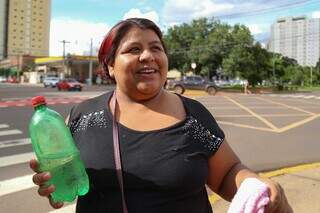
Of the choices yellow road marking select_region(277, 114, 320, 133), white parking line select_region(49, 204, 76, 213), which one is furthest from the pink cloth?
yellow road marking select_region(277, 114, 320, 133)

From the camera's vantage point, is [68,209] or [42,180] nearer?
[42,180]

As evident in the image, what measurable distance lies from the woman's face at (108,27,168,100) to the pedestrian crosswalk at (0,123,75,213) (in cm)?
347

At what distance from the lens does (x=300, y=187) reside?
6.23 meters

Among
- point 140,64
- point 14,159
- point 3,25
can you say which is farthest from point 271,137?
point 3,25

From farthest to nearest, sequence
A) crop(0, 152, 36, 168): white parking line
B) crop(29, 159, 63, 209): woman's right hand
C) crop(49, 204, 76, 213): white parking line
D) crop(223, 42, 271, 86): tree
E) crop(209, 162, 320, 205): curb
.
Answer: crop(223, 42, 271, 86): tree, crop(0, 152, 36, 168): white parking line, crop(209, 162, 320, 205): curb, crop(49, 204, 76, 213): white parking line, crop(29, 159, 63, 209): woman's right hand

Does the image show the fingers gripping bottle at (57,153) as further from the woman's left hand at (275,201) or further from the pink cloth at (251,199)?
the woman's left hand at (275,201)

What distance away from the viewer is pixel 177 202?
2.02 meters

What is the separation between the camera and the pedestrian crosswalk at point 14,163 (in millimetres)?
6266

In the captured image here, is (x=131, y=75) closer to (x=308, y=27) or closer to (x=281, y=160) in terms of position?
(x=281, y=160)

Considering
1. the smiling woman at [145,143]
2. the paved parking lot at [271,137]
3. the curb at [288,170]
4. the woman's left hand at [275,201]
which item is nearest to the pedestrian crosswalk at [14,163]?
the curb at [288,170]

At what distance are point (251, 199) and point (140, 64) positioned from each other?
76 cm

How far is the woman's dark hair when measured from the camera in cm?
221

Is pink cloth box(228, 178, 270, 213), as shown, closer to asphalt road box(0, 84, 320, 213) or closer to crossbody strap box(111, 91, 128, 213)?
crossbody strap box(111, 91, 128, 213)

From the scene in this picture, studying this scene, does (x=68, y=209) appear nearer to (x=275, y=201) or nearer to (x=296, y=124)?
(x=275, y=201)
